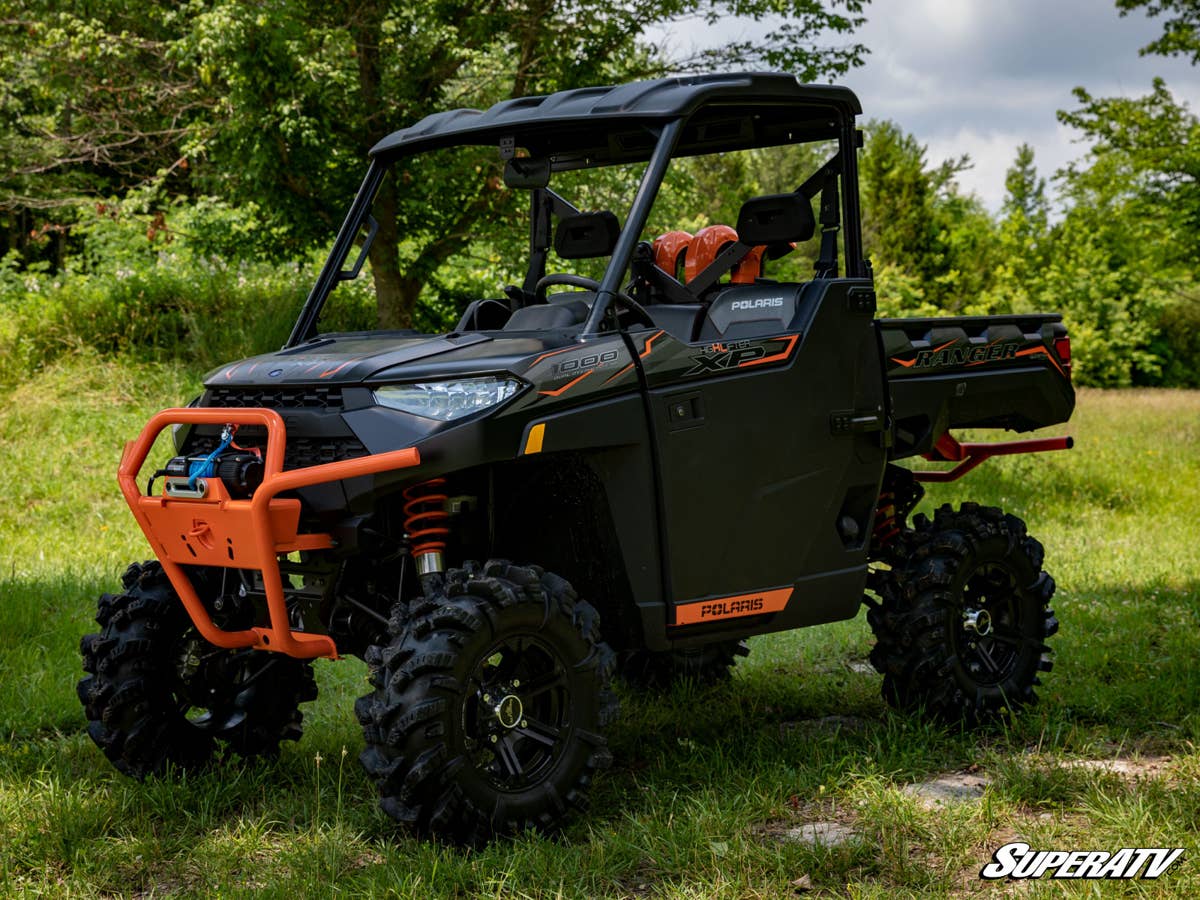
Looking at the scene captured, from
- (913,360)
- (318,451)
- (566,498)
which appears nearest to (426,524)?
(318,451)

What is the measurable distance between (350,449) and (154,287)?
12.4 m

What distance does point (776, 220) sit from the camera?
5.12 m

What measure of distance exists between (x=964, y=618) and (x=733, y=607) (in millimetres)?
1396

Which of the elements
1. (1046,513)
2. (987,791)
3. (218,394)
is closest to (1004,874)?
(987,791)

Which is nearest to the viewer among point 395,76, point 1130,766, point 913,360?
point 1130,766

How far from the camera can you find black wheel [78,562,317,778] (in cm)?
476

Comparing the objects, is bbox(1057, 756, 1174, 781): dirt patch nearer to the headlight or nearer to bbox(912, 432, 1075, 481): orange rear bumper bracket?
bbox(912, 432, 1075, 481): orange rear bumper bracket

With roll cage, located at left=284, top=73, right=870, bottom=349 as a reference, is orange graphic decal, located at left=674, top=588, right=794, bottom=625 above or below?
below

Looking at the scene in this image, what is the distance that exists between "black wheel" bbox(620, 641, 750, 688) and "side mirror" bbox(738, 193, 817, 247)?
2.09 m

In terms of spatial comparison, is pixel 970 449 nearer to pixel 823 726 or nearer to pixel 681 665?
pixel 823 726

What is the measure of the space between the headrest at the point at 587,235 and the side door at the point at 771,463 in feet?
2.27

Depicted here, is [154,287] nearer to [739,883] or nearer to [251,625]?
[251,625]

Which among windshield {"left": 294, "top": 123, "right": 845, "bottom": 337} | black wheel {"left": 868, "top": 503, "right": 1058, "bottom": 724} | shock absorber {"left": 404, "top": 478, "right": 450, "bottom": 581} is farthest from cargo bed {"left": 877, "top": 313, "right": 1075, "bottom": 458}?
windshield {"left": 294, "top": 123, "right": 845, "bottom": 337}

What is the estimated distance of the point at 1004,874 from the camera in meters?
3.97
